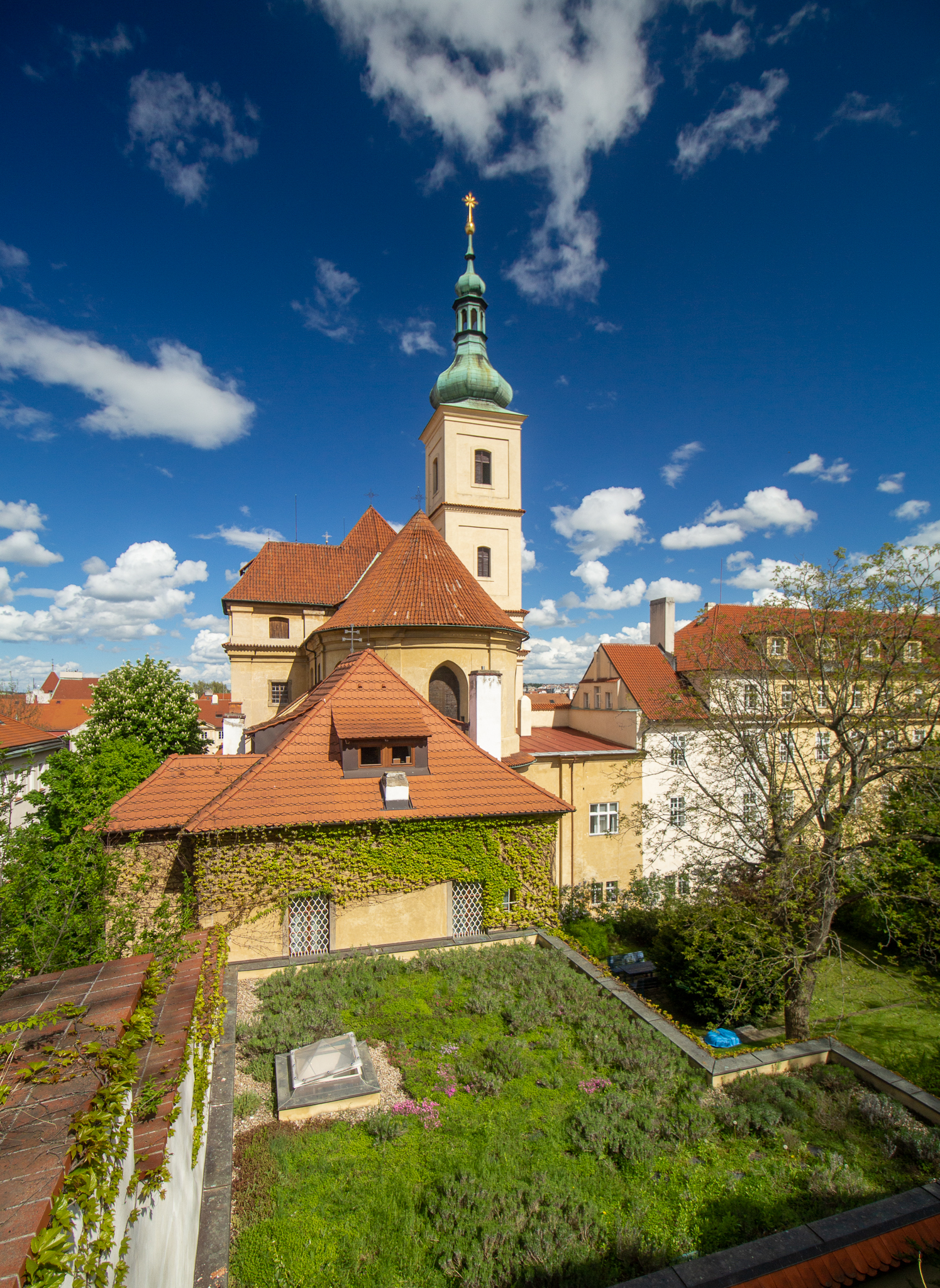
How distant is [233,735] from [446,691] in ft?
21.1

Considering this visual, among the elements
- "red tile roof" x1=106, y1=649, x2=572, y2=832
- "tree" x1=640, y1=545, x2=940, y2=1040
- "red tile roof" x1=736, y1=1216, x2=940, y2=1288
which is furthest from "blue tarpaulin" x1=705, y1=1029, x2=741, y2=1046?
"red tile roof" x1=736, y1=1216, x2=940, y2=1288

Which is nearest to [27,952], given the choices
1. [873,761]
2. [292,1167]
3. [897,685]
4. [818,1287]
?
[292,1167]

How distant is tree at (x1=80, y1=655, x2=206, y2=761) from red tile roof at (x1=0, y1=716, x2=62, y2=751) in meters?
1.32

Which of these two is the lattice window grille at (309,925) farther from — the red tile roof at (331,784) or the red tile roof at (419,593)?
the red tile roof at (419,593)

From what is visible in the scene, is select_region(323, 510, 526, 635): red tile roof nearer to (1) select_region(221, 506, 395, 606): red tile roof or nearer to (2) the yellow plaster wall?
(1) select_region(221, 506, 395, 606): red tile roof

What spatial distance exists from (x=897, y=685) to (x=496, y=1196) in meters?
Result: 13.7

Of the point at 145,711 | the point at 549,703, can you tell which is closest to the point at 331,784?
the point at 145,711

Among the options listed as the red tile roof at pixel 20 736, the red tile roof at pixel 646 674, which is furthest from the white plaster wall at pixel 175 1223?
the red tile roof at pixel 646 674

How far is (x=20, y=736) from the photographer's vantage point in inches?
850

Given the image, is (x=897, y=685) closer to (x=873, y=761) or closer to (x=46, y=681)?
(x=873, y=761)

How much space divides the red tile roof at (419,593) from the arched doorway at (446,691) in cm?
185

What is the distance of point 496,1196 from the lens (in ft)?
17.5

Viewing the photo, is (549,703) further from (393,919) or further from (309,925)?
(309,925)

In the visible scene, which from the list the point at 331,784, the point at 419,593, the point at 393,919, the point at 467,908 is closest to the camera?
the point at 393,919
